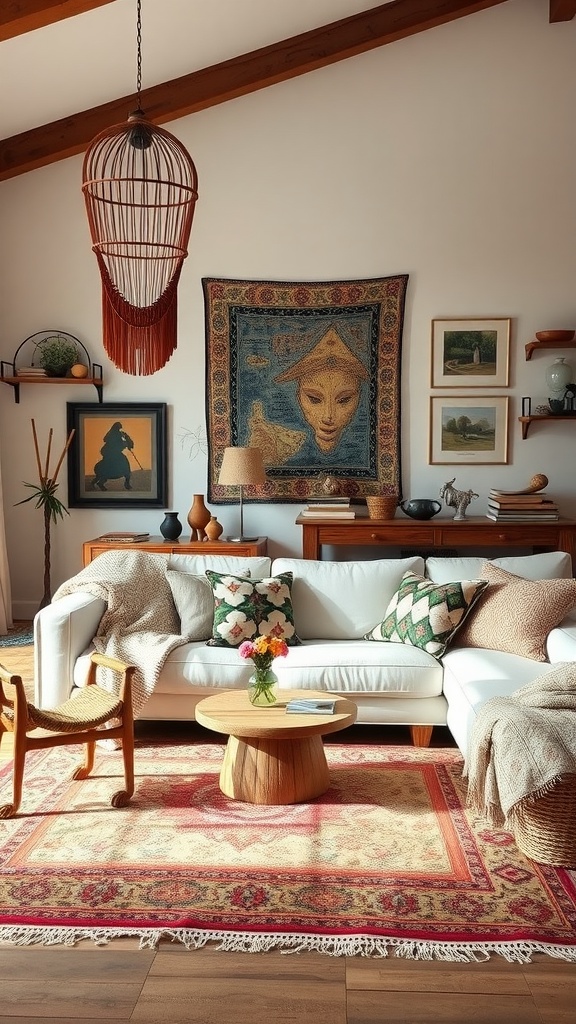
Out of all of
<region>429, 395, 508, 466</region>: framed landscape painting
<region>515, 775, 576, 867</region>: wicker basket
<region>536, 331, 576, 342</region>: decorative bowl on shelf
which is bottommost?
<region>515, 775, 576, 867</region>: wicker basket

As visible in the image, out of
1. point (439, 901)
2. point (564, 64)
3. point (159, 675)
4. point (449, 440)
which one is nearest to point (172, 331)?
point (159, 675)

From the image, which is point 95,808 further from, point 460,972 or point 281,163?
point 281,163

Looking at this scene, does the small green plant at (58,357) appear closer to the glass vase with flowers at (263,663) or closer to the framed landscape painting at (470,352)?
the framed landscape painting at (470,352)

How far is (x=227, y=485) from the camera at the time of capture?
6348 millimetres

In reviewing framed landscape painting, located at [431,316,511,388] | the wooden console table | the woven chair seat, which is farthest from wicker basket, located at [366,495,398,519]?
the woven chair seat

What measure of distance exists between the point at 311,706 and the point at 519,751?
0.91 meters

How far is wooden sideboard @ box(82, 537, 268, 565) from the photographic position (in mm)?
6047

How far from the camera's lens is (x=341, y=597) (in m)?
4.80

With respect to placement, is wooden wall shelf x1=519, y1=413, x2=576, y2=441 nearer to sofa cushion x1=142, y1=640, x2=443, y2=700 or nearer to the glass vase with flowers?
sofa cushion x1=142, y1=640, x2=443, y2=700

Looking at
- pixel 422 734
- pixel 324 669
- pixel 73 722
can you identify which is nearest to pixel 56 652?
pixel 73 722

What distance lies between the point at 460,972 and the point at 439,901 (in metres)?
0.36

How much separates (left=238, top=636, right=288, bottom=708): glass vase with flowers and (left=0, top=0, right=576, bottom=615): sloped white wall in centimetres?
290

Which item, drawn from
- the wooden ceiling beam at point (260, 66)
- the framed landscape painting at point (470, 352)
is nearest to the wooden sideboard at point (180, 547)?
the framed landscape painting at point (470, 352)

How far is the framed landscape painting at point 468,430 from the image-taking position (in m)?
6.44
